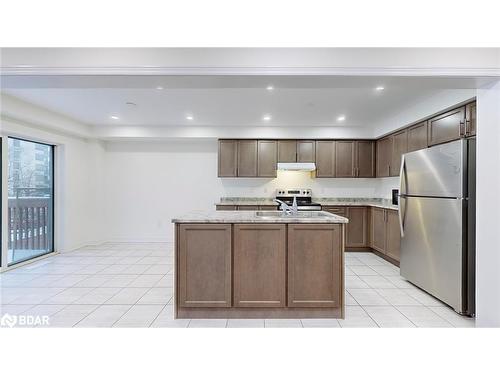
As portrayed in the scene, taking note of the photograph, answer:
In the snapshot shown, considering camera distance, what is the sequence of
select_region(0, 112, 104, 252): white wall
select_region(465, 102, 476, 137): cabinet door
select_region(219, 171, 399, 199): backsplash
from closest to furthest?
select_region(465, 102, 476, 137): cabinet door
select_region(0, 112, 104, 252): white wall
select_region(219, 171, 399, 199): backsplash

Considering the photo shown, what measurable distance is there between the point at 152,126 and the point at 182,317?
404 cm

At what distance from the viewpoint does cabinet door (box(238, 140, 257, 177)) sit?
5.61m

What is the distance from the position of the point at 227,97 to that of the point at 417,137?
280 centimetres

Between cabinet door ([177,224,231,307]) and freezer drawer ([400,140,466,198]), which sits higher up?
freezer drawer ([400,140,466,198])

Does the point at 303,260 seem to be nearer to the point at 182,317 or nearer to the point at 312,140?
the point at 182,317

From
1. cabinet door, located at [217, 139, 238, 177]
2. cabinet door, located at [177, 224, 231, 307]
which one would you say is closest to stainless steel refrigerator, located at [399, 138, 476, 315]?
cabinet door, located at [177, 224, 231, 307]

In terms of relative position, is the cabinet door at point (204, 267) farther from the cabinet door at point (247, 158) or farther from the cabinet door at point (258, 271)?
the cabinet door at point (247, 158)

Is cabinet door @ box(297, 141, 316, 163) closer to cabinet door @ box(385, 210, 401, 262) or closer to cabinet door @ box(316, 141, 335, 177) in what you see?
cabinet door @ box(316, 141, 335, 177)

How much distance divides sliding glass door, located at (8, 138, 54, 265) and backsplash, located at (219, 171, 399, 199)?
3.27 metres

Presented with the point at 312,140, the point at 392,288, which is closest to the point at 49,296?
the point at 392,288

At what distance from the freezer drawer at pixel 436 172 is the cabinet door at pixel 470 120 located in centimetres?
42

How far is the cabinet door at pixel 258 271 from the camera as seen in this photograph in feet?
8.52

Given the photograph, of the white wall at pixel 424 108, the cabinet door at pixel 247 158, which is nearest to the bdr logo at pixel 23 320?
the cabinet door at pixel 247 158

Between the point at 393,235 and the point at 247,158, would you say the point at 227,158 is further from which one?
the point at 393,235
